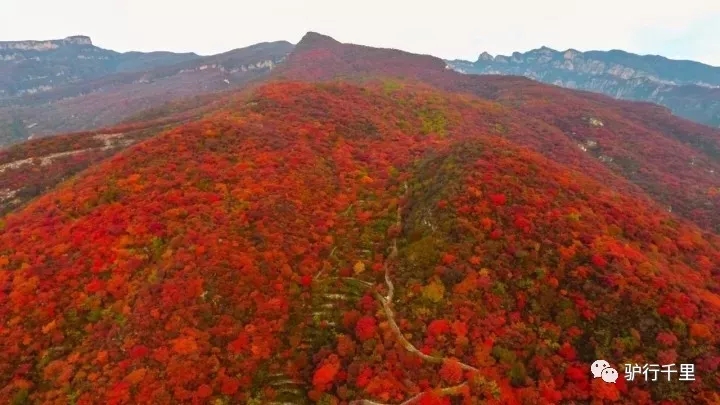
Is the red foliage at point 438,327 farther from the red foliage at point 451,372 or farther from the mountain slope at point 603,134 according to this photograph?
the mountain slope at point 603,134

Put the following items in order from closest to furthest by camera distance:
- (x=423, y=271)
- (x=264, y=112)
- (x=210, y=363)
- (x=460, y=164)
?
(x=210, y=363), (x=423, y=271), (x=460, y=164), (x=264, y=112)

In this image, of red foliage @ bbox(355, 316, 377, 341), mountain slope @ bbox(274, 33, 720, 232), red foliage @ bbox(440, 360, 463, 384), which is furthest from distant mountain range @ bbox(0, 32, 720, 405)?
mountain slope @ bbox(274, 33, 720, 232)

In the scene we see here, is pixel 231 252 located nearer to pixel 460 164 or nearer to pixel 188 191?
pixel 188 191

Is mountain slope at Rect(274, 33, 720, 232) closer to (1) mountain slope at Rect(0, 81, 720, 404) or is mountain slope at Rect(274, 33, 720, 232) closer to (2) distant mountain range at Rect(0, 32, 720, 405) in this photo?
(2) distant mountain range at Rect(0, 32, 720, 405)

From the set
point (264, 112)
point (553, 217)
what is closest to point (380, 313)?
point (553, 217)

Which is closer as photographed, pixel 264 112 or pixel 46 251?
pixel 46 251

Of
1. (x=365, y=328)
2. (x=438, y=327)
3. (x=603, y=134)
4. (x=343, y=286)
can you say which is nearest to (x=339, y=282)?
(x=343, y=286)
